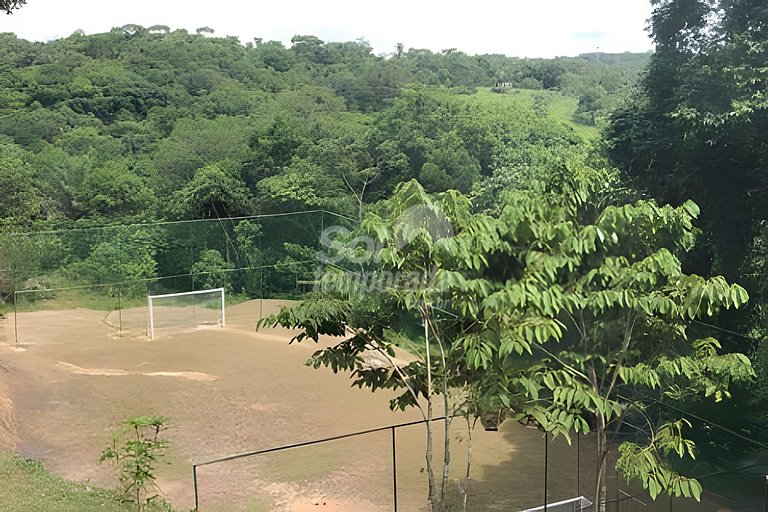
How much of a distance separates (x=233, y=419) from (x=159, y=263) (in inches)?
225

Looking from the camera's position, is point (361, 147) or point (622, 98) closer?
point (622, 98)

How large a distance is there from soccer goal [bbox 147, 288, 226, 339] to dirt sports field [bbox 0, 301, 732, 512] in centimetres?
21

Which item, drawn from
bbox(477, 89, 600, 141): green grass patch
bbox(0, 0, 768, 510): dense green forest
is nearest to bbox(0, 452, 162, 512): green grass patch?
bbox(0, 0, 768, 510): dense green forest

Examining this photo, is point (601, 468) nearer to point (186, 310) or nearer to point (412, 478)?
point (412, 478)

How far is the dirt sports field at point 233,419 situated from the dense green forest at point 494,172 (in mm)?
808

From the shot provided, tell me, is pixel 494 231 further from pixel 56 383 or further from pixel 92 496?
pixel 56 383

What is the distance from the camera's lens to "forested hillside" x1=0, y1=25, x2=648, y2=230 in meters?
11.7

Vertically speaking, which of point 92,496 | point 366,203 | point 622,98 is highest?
point 622,98

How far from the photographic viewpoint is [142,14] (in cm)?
1582

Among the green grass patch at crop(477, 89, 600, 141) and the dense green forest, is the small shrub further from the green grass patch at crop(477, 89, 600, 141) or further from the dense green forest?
the green grass patch at crop(477, 89, 600, 141)

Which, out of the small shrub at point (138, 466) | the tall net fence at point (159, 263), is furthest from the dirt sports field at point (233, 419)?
the tall net fence at point (159, 263)

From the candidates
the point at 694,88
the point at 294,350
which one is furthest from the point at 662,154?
the point at 294,350

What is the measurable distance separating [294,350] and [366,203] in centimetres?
370

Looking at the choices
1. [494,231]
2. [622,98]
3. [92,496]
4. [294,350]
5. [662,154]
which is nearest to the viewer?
[494,231]
